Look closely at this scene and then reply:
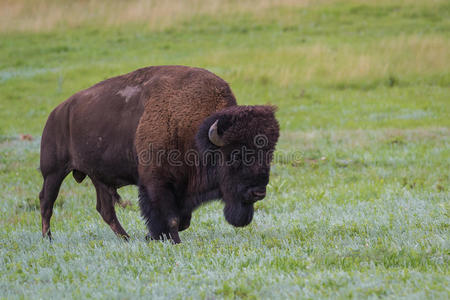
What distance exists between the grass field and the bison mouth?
20 centimetres

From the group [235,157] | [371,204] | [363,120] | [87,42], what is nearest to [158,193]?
[235,157]

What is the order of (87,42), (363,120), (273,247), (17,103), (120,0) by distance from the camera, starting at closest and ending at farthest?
(273,247), (363,120), (17,103), (87,42), (120,0)

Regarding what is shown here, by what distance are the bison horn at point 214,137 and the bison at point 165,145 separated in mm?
10

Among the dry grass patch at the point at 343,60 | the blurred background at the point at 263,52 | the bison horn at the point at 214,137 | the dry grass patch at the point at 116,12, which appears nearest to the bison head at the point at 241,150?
the bison horn at the point at 214,137

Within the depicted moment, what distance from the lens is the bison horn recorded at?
19.9ft

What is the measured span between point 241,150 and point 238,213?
2.28 feet

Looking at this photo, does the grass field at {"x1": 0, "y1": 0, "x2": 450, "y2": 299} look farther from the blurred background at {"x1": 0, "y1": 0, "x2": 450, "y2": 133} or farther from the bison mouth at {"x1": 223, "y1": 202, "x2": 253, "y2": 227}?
the bison mouth at {"x1": 223, "y1": 202, "x2": 253, "y2": 227}

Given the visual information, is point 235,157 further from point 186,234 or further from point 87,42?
point 87,42

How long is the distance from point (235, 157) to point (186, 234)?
1.43 metres

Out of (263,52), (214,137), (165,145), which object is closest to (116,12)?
(263,52)

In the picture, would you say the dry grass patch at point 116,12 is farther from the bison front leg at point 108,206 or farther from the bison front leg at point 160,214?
the bison front leg at point 160,214

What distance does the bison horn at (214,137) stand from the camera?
605 centimetres

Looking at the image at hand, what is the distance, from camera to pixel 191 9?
32.3m

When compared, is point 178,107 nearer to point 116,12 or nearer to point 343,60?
point 343,60
